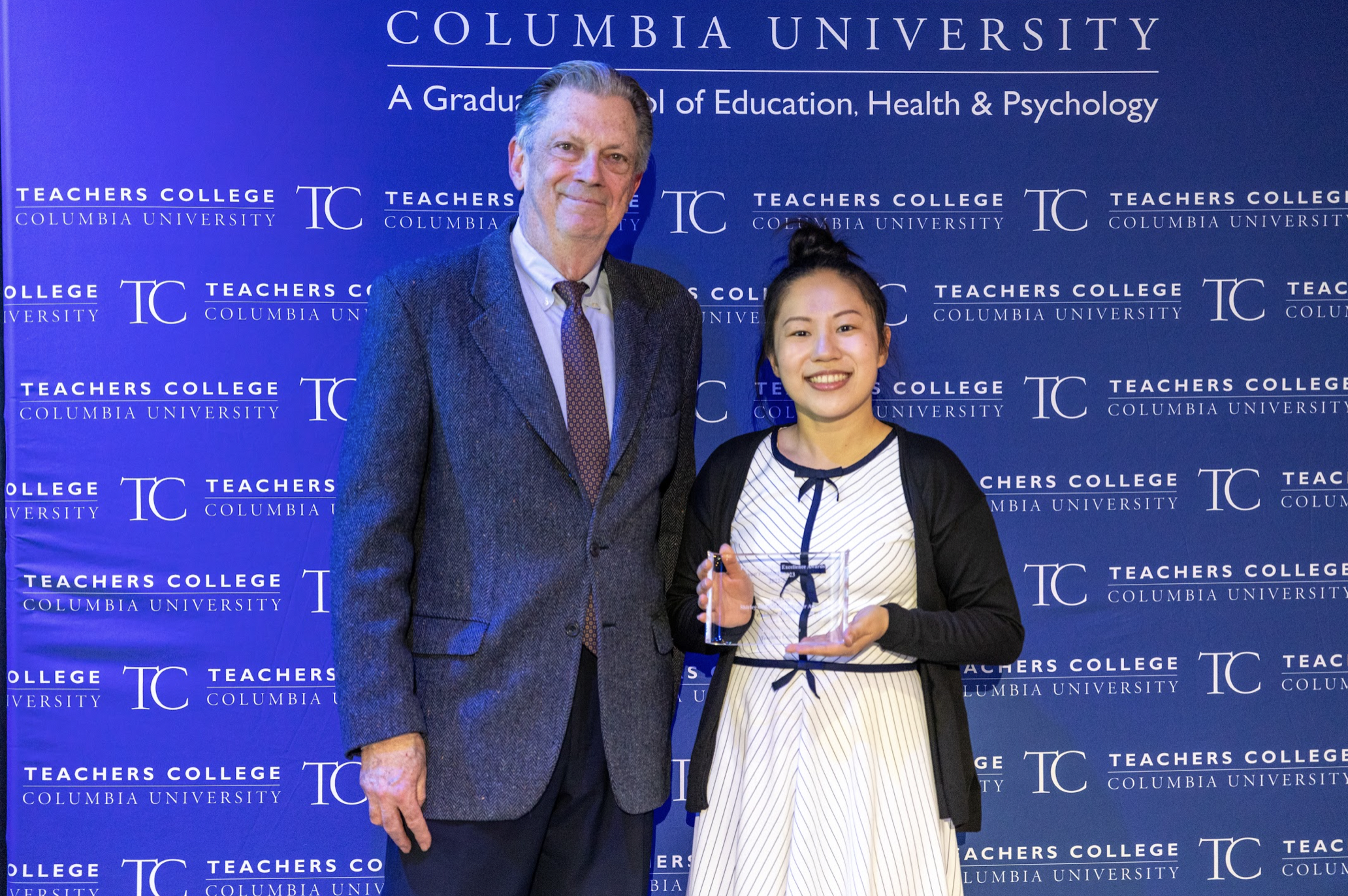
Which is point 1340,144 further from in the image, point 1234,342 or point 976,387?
point 976,387

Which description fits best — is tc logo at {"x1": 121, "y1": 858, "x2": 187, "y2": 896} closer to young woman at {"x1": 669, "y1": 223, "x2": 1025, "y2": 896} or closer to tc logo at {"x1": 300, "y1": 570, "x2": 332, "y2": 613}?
tc logo at {"x1": 300, "y1": 570, "x2": 332, "y2": 613}

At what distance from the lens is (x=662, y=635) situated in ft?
6.61

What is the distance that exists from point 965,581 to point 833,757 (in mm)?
408

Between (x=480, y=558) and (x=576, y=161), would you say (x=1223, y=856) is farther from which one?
(x=576, y=161)

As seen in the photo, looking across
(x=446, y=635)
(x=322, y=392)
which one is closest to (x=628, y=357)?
(x=446, y=635)

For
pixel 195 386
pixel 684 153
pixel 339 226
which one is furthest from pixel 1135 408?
pixel 195 386

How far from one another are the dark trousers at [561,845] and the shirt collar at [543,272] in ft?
2.23

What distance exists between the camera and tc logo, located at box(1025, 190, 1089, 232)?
9.16ft

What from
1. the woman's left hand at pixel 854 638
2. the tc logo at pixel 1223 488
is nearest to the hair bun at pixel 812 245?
the woman's left hand at pixel 854 638

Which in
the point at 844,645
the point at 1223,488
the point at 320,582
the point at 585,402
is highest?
the point at 585,402

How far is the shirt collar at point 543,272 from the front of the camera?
2.03 m

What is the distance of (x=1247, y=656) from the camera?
2822mm

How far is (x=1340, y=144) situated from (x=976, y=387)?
1.18 meters

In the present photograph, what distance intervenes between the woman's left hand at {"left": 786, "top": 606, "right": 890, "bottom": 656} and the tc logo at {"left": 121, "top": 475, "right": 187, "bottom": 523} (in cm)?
173
